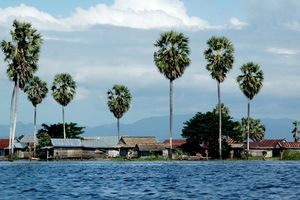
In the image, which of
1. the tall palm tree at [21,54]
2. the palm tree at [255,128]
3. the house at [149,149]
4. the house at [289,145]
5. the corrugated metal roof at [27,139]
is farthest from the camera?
the palm tree at [255,128]

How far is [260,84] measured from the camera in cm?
10231

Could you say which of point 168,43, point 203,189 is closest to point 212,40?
point 168,43

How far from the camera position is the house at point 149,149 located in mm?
111713

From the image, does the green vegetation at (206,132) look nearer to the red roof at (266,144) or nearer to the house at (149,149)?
the house at (149,149)

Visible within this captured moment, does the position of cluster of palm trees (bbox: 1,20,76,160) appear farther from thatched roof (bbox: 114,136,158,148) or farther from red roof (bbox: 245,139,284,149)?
red roof (bbox: 245,139,284,149)

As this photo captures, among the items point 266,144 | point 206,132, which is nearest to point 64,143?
point 206,132

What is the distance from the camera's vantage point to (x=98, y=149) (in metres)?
120

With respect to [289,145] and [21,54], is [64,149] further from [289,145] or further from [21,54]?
[289,145]

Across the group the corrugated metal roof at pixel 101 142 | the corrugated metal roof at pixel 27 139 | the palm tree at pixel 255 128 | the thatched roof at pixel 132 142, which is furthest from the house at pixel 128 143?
the palm tree at pixel 255 128

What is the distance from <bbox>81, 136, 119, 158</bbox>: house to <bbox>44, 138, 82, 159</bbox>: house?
6.09 feet

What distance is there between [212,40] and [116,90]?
41.4m

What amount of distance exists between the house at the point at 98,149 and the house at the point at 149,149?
923cm

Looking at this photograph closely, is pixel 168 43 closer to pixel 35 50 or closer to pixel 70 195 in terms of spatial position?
pixel 35 50

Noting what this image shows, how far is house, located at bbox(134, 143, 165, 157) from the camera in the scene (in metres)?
112
